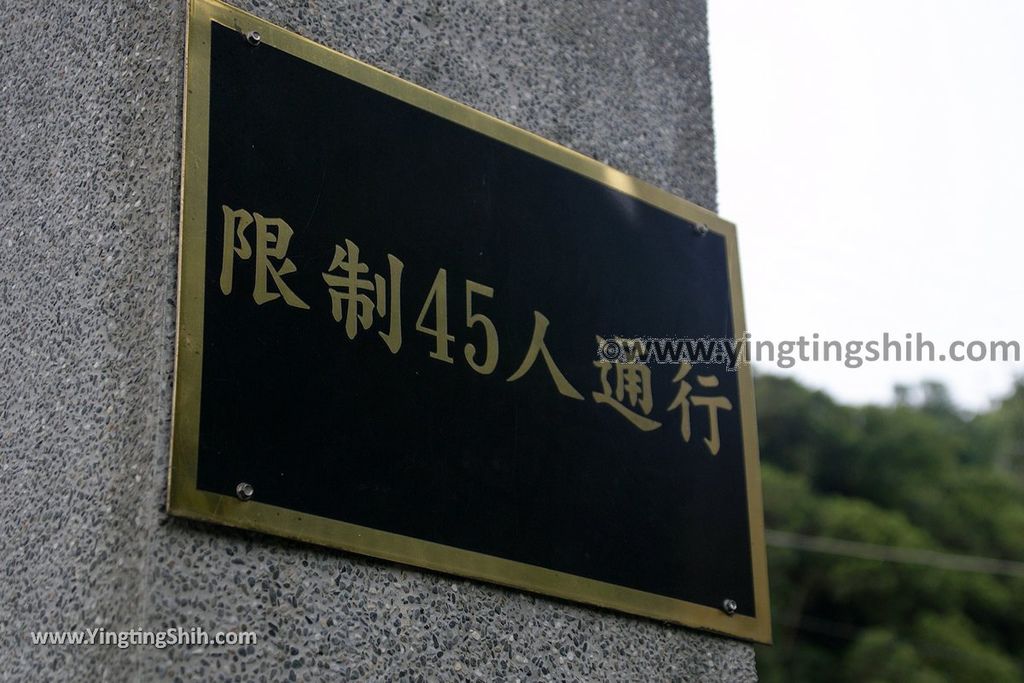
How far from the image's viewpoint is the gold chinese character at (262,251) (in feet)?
4.82

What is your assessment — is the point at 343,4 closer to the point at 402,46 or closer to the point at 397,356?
the point at 402,46

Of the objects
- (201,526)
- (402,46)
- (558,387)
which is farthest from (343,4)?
(201,526)

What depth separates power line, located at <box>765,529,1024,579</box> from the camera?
51.0ft

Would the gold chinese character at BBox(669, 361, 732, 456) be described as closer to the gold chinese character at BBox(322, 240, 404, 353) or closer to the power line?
the gold chinese character at BBox(322, 240, 404, 353)

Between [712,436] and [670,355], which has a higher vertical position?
[670,355]

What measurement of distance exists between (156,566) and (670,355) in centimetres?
91

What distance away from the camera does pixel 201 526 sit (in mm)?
1365

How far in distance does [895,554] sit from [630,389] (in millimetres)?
14638

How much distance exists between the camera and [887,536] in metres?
16.0

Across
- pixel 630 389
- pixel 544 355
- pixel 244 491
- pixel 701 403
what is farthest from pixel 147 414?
pixel 701 403

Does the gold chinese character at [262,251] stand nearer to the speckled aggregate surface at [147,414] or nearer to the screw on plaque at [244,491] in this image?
the speckled aggregate surface at [147,414]

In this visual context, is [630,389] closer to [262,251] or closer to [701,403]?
[701,403]

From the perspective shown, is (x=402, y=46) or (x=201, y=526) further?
(x=402, y=46)

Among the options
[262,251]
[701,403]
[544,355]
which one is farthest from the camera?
[701,403]
